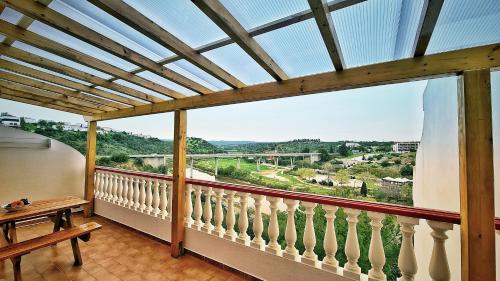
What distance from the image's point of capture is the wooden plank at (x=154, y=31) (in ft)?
4.23

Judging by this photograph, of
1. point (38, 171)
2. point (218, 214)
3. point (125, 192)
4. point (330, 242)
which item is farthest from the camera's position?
point (38, 171)

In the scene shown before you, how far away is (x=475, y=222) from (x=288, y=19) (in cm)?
171

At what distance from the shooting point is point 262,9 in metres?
1.32

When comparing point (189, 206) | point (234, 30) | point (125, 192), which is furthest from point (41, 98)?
point (234, 30)

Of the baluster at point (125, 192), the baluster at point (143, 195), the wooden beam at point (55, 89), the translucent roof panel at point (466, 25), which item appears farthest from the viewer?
the baluster at point (125, 192)

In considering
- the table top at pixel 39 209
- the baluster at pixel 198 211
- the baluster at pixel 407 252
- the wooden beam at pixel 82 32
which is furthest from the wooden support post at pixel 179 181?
the baluster at pixel 407 252

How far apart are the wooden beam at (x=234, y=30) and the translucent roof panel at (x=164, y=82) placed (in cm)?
134

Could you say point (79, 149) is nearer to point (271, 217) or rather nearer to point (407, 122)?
point (271, 217)

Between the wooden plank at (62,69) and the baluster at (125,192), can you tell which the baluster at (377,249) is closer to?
the wooden plank at (62,69)

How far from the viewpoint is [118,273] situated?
Answer: 245 centimetres

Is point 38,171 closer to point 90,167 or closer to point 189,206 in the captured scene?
point 90,167

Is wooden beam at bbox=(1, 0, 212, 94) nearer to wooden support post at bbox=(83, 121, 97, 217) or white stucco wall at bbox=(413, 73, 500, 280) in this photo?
white stucco wall at bbox=(413, 73, 500, 280)

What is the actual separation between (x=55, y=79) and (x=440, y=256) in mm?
4340

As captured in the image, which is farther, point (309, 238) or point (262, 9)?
point (309, 238)
